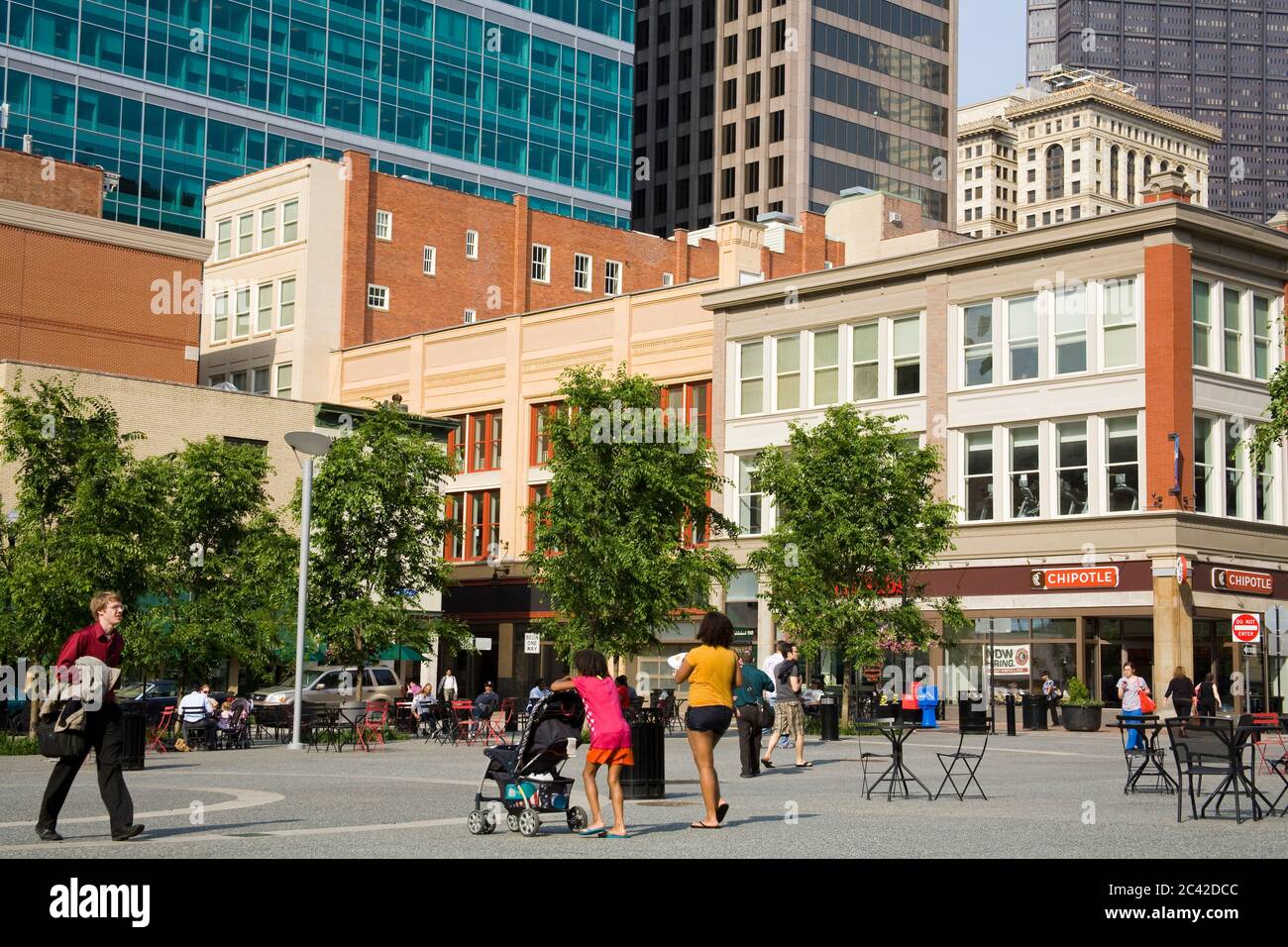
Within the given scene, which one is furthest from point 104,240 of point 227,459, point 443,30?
point 443,30

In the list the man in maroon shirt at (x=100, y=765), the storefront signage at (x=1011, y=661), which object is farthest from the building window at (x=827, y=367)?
the man in maroon shirt at (x=100, y=765)

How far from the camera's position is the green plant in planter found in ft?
140

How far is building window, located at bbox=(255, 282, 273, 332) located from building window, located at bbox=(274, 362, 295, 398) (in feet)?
6.73

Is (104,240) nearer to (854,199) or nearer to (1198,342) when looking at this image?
(854,199)

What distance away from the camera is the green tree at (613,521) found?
3766 cm

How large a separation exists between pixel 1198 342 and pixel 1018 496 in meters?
6.76

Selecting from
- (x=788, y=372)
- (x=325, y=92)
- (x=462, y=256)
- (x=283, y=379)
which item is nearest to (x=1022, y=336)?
(x=788, y=372)

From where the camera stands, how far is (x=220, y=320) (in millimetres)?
75688

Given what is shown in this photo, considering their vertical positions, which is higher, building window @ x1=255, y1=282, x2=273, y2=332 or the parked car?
building window @ x1=255, y1=282, x2=273, y2=332

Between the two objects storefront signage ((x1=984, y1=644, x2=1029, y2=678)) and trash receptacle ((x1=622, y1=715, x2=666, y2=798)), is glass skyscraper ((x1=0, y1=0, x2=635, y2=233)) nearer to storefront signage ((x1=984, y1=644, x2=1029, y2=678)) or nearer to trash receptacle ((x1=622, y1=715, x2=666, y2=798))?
storefront signage ((x1=984, y1=644, x2=1029, y2=678))

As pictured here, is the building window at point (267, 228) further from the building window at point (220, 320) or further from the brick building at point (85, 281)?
the brick building at point (85, 281)

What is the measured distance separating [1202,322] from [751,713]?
30.1 m

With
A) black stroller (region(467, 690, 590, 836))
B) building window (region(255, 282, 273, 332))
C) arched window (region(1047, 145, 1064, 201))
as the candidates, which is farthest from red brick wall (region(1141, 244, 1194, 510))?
arched window (region(1047, 145, 1064, 201))

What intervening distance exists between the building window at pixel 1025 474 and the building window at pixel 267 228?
3724 cm
